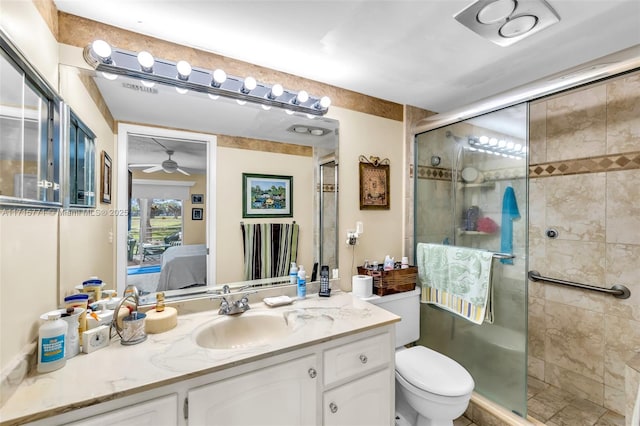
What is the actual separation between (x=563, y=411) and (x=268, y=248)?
223 centimetres

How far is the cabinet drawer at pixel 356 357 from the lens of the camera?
1231 millimetres

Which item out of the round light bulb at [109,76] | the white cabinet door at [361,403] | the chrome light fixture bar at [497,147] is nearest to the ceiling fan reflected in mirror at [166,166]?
the round light bulb at [109,76]

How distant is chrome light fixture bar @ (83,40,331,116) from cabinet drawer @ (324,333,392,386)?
1367mm

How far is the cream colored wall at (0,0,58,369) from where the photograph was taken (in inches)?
31.0

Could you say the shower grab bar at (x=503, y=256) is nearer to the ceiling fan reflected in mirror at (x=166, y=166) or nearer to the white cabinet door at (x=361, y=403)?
the white cabinet door at (x=361, y=403)

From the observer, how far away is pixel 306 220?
180cm

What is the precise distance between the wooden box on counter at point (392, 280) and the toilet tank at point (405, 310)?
0.03 m

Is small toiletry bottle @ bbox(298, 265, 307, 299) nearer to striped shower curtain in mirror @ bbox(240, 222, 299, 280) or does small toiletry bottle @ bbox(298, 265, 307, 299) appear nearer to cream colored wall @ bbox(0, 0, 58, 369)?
striped shower curtain in mirror @ bbox(240, 222, 299, 280)

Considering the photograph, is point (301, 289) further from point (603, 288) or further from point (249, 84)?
point (603, 288)

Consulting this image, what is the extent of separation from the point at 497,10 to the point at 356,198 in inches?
48.2

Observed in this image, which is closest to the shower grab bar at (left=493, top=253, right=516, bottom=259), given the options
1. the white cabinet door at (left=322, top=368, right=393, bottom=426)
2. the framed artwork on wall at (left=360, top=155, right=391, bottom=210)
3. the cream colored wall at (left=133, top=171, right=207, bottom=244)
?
the framed artwork on wall at (left=360, top=155, right=391, bottom=210)

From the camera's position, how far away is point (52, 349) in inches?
35.9

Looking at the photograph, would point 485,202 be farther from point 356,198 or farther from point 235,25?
point 235,25

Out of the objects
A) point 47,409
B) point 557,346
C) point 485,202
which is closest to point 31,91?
point 47,409
